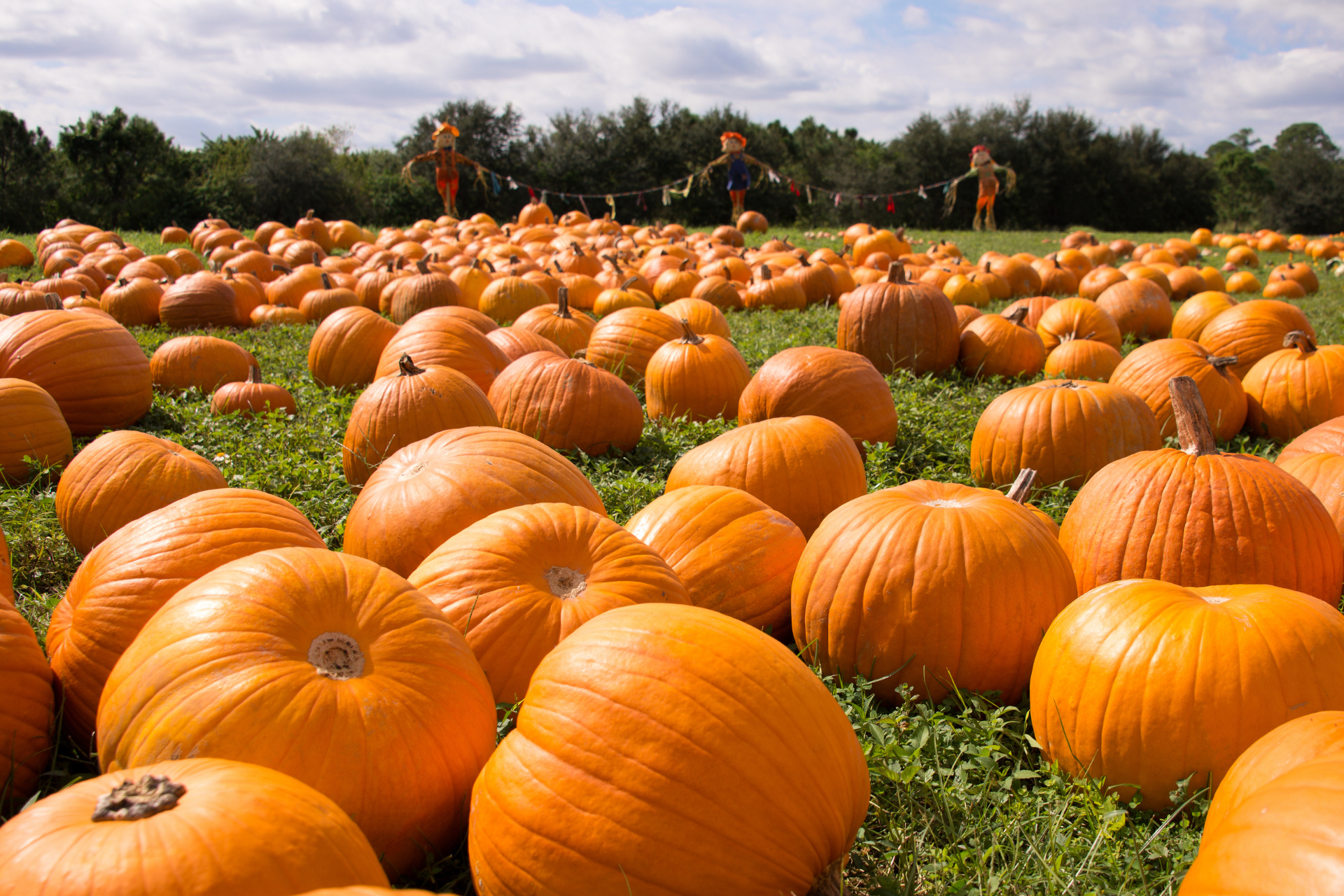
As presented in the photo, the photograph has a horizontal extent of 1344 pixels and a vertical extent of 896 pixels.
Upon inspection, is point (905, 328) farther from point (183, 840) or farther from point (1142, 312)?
point (183, 840)

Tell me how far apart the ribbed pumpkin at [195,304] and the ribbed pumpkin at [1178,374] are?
8181 millimetres

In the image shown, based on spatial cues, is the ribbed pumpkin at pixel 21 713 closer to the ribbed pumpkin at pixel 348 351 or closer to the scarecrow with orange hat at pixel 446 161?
the ribbed pumpkin at pixel 348 351

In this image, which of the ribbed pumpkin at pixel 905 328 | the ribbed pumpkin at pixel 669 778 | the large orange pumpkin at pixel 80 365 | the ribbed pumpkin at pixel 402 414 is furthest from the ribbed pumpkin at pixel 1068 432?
the large orange pumpkin at pixel 80 365

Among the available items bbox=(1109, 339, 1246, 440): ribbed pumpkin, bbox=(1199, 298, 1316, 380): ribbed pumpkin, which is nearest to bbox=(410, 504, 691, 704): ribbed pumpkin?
bbox=(1109, 339, 1246, 440): ribbed pumpkin

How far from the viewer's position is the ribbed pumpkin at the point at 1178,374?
202 inches

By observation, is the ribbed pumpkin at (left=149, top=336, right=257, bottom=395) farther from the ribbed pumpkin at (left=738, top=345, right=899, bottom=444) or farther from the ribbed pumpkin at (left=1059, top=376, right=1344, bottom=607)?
the ribbed pumpkin at (left=1059, top=376, right=1344, bottom=607)

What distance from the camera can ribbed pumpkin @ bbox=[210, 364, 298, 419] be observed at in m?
5.49

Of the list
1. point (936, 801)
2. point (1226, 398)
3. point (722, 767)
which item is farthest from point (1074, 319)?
point (722, 767)

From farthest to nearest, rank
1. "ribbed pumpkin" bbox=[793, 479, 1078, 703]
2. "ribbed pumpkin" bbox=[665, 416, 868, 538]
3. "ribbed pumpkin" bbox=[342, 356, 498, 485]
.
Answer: "ribbed pumpkin" bbox=[342, 356, 498, 485], "ribbed pumpkin" bbox=[665, 416, 868, 538], "ribbed pumpkin" bbox=[793, 479, 1078, 703]

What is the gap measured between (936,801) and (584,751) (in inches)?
38.6

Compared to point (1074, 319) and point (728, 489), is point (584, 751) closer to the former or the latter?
point (728, 489)

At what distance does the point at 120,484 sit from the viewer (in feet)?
11.6

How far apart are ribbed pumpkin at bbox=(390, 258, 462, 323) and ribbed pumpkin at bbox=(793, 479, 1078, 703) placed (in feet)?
21.0

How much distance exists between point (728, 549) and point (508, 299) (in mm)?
6333
